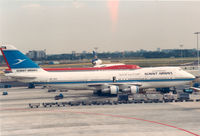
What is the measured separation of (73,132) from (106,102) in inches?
717

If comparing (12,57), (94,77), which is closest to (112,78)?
(94,77)

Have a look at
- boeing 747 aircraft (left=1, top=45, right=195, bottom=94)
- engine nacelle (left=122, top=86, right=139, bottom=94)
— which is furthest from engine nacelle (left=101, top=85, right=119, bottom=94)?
engine nacelle (left=122, top=86, right=139, bottom=94)

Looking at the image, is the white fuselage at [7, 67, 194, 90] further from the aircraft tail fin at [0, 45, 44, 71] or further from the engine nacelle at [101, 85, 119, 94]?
the aircraft tail fin at [0, 45, 44, 71]

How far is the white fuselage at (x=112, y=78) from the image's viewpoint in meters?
52.4

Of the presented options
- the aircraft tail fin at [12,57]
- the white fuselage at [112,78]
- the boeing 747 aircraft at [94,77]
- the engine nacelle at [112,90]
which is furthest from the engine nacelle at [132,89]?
the aircraft tail fin at [12,57]

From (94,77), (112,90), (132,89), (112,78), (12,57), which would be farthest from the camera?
(112,78)

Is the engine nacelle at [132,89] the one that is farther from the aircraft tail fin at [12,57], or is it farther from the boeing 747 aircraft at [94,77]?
the aircraft tail fin at [12,57]

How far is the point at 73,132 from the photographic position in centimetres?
2873

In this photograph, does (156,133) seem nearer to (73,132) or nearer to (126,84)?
(73,132)

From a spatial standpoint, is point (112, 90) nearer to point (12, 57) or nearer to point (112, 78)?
point (112, 78)

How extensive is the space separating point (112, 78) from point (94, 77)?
3878 mm

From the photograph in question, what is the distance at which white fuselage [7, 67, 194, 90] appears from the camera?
172 ft

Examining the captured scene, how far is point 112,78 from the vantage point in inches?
2122

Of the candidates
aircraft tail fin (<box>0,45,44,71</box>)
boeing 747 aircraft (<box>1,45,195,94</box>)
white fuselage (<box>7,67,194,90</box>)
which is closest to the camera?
aircraft tail fin (<box>0,45,44,71</box>)
